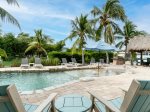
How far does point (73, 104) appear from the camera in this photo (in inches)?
185

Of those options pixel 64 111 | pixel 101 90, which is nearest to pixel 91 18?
pixel 101 90

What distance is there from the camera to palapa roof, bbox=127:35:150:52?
25322 millimetres

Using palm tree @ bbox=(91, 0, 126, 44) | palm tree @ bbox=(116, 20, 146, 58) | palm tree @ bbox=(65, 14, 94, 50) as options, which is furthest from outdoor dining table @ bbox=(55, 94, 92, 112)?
palm tree @ bbox=(116, 20, 146, 58)

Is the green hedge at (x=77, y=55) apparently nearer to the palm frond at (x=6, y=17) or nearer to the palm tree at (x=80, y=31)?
the palm tree at (x=80, y=31)

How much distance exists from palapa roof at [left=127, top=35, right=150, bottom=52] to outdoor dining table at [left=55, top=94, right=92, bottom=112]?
20.8 m

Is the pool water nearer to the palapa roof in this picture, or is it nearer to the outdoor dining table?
the outdoor dining table

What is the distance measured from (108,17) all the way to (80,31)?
3.69 meters

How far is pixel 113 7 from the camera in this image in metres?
27.8

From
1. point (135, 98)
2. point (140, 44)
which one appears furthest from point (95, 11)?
point (135, 98)

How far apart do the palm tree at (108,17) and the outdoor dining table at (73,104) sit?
22.9 metres

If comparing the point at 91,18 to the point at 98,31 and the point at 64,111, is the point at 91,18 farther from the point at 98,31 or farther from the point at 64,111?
the point at 64,111

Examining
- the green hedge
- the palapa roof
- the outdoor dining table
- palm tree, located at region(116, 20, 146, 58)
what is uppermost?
palm tree, located at region(116, 20, 146, 58)

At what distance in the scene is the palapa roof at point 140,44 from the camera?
25.3m

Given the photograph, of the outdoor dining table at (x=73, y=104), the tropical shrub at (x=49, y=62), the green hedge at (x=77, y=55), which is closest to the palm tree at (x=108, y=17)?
the green hedge at (x=77, y=55)
